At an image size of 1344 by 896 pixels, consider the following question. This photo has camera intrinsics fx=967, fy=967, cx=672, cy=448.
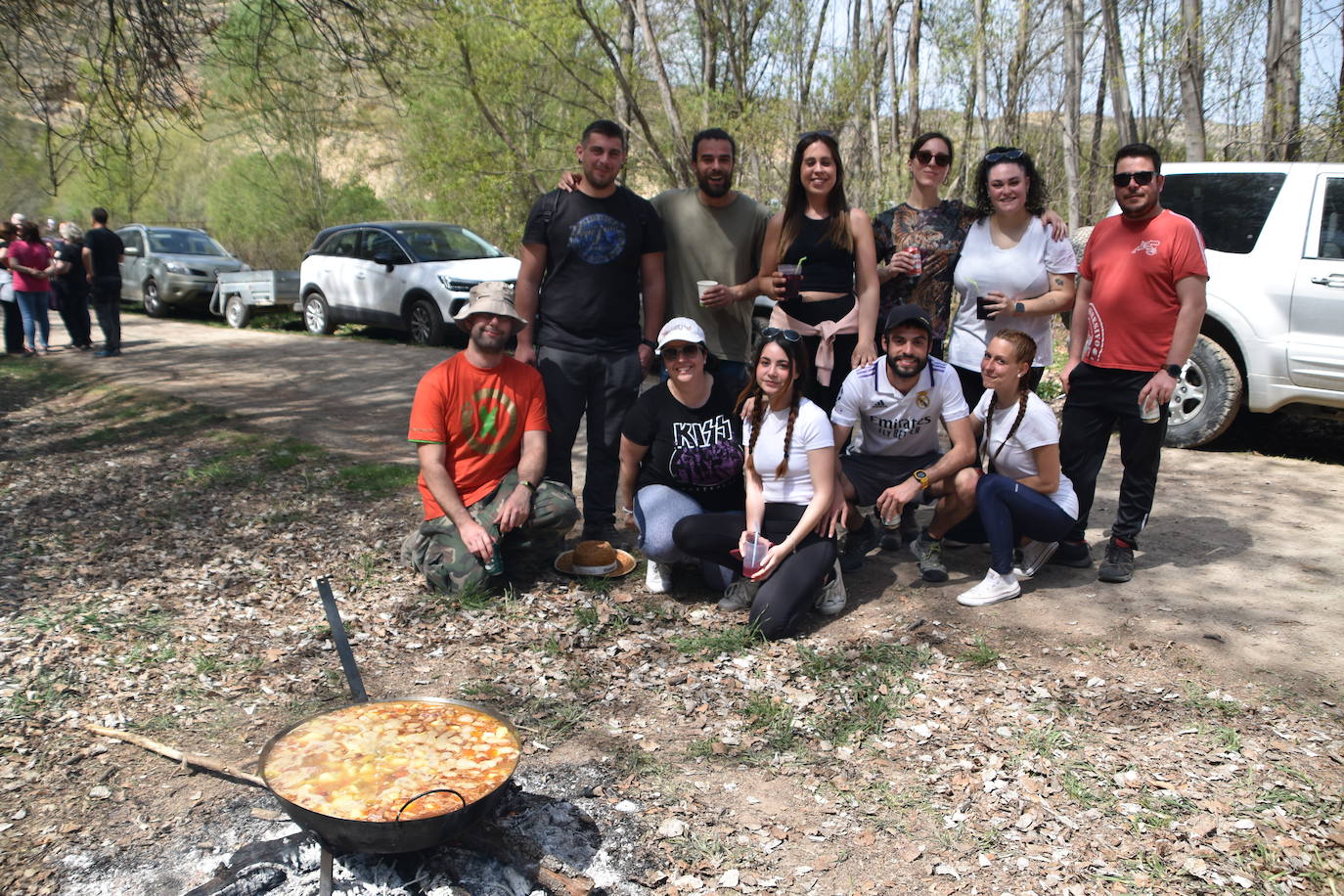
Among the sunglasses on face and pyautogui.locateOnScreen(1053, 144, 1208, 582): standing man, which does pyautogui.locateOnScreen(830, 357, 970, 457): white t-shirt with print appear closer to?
pyautogui.locateOnScreen(1053, 144, 1208, 582): standing man

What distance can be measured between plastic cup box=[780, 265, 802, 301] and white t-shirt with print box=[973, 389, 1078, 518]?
106 cm

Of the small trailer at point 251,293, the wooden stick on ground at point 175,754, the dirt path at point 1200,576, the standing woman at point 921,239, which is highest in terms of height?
the standing woman at point 921,239

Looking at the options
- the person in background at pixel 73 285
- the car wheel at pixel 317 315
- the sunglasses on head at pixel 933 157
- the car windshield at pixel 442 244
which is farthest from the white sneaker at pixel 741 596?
the person in background at pixel 73 285

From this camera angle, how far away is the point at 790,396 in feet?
14.7

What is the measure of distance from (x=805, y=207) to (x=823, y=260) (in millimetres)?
280

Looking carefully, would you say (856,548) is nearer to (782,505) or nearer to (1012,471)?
(782,505)

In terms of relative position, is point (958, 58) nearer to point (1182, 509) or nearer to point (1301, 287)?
point (1301, 287)

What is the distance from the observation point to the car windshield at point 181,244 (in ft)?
60.1

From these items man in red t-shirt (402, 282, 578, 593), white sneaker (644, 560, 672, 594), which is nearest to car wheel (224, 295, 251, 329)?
man in red t-shirt (402, 282, 578, 593)

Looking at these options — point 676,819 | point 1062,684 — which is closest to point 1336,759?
point 1062,684

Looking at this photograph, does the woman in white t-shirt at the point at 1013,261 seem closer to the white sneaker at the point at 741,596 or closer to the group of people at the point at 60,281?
the white sneaker at the point at 741,596

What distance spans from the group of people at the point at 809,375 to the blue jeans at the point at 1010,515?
10 millimetres

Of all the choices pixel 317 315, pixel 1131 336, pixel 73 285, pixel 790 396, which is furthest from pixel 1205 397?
pixel 73 285

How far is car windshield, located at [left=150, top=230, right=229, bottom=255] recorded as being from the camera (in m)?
18.3
